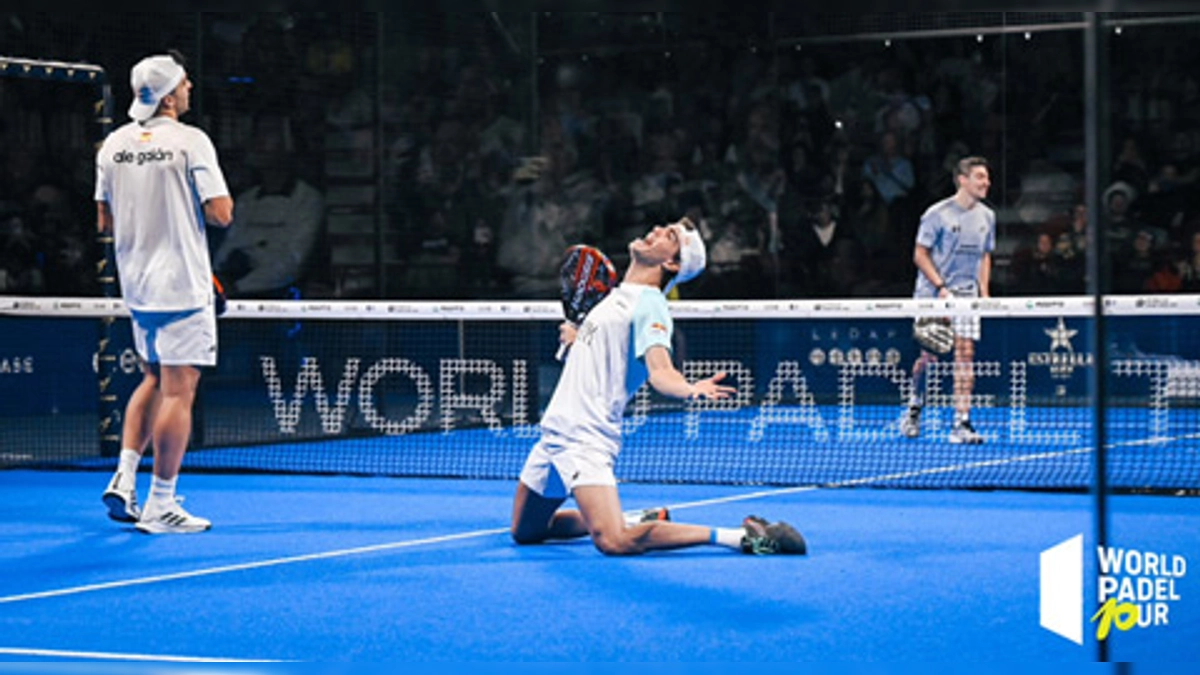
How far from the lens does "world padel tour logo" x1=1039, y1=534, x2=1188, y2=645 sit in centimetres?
544

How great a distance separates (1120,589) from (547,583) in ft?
6.24

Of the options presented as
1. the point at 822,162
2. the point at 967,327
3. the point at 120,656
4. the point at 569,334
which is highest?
the point at 822,162

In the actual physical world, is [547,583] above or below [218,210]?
below

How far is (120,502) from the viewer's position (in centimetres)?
818

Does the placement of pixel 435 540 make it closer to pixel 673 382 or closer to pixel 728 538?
pixel 728 538

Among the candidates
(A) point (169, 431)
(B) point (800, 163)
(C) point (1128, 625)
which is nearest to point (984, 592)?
(C) point (1128, 625)

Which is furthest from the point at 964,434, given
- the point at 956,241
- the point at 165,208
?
the point at 165,208

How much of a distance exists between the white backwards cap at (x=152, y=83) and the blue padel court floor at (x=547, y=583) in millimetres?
1746

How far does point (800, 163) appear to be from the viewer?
17719mm

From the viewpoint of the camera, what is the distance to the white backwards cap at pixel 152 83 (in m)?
7.93

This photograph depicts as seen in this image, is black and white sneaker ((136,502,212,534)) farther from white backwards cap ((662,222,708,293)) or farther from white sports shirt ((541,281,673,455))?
white backwards cap ((662,222,708,293))

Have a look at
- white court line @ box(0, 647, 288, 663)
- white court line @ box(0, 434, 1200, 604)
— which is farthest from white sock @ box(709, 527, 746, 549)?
white court line @ box(0, 647, 288, 663)

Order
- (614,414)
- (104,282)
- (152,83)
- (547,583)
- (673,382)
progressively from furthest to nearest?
(104,282), (152,83), (614,414), (673,382), (547,583)

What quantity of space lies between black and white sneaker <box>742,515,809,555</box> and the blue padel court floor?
0.19ft
